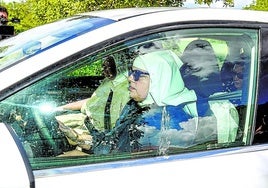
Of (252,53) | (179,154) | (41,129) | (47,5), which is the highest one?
(252,53)

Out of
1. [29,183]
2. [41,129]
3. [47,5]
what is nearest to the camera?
[29,183]

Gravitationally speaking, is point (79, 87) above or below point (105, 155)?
above

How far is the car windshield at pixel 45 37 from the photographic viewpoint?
2.03m

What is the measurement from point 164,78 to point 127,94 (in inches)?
7.3

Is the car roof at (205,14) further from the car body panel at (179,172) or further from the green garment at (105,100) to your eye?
the car body panel at (179,172)

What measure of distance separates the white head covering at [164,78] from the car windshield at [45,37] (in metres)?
Result: 0.24

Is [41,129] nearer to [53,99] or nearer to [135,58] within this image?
[53,99]

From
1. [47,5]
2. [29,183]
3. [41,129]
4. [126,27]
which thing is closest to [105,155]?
[41,129]

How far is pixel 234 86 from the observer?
228 cm

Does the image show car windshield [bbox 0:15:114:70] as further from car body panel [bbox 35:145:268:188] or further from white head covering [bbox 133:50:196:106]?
car body panel [bbox 35:145:268:188]

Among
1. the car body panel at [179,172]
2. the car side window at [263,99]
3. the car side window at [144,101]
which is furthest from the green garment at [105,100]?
the car side window at [263,99]

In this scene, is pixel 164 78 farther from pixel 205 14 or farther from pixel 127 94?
pixel 205 14

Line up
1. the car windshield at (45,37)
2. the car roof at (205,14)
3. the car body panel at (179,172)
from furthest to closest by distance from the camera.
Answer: the car roof at (205,14)
the car windshield at (45,37)
the car body panel at (179,172)

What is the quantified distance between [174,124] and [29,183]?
0.73 metres
